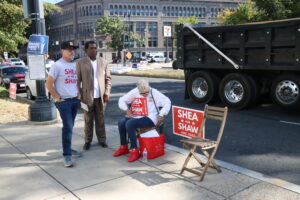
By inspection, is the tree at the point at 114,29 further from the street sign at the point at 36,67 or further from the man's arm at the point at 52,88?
the man's arm at the point at 52,88

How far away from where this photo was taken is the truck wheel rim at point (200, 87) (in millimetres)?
10148

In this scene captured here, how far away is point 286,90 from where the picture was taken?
8156mm

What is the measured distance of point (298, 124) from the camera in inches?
286

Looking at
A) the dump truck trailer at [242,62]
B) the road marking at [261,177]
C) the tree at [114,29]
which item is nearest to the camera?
the road marking at [261,177]

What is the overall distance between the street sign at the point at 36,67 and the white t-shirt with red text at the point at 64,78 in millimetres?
3073

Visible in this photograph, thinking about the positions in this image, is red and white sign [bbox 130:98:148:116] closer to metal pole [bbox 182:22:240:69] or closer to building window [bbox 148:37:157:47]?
metal pole [bbox 182:22:240:69]

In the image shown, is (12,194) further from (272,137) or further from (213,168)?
(272,137)

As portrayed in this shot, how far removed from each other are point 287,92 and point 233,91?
1630 millimetres

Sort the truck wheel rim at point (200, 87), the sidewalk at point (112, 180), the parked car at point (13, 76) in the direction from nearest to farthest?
the sidewalk at point (112, 180)
the truck wheel rim at point (200, 87)
the parked car at point (13, 76)

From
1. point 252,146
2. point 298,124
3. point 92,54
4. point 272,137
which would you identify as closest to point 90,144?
point 92,54

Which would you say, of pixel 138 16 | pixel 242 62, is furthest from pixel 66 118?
pixel 138 16

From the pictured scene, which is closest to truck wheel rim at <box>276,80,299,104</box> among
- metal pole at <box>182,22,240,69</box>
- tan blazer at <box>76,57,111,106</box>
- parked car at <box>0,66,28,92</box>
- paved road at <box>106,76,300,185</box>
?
paved road at <box>106,76,300,185</box>

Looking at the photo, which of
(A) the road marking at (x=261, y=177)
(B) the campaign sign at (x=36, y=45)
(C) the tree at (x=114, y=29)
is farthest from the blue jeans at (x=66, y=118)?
(C) the tree at (x=114, y=29)

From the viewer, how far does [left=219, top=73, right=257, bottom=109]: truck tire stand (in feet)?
29.1
